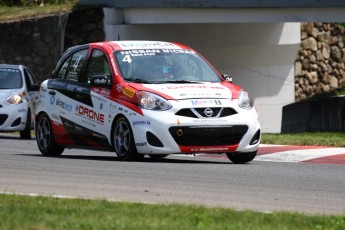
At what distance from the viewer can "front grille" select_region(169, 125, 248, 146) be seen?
47.7 feet

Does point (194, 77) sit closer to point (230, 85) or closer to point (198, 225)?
point (230, 85)

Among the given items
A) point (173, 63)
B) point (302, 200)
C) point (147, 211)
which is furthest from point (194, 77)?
point (147, 211)

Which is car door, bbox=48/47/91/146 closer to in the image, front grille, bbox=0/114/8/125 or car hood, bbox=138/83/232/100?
car hood, bbox=138/83/232/100

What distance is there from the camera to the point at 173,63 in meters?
15.7

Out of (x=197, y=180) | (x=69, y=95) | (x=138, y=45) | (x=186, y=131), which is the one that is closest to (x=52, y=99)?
(x=69, y=95)

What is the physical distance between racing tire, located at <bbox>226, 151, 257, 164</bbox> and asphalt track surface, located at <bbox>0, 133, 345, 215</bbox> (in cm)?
12

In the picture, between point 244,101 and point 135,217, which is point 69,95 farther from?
point 135,217

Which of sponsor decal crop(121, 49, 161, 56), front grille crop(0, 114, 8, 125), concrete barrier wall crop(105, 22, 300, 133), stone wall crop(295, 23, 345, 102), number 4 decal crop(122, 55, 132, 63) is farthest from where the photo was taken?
stone wall crop(295, 23, 345, 102)

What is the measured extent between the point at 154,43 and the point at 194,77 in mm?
972

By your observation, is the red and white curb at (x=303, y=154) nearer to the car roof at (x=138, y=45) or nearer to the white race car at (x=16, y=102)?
the car roof at (x=138, y=45)

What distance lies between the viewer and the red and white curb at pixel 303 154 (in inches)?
629

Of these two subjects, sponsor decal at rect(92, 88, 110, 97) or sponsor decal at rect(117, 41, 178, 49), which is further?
sponsor decal at rect(117, 41, 178, 49)

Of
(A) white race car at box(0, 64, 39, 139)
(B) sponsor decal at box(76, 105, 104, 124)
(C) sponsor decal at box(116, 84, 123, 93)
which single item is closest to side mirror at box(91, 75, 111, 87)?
(C) sponsor decal at box(116, 84, 123, 93)

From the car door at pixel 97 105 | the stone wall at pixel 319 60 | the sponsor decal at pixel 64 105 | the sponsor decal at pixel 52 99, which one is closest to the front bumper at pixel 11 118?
the sponsor decal at pixel 52 99
